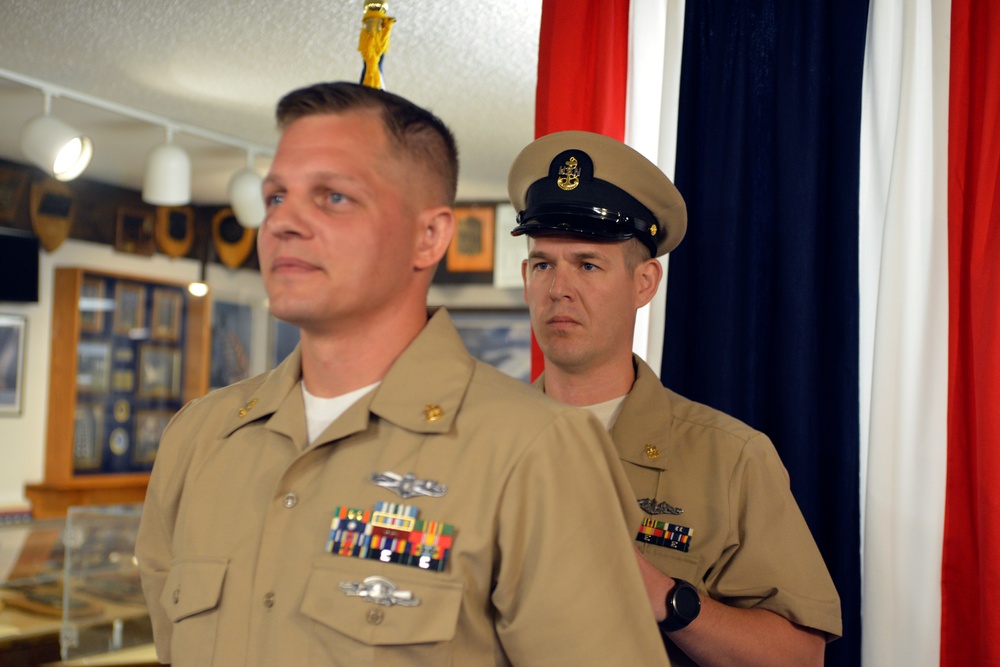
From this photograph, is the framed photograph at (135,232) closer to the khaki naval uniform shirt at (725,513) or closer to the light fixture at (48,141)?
the light fixture at (48,141)

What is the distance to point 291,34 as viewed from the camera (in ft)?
12.8

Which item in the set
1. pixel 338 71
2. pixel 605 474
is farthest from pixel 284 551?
pixel 338 71

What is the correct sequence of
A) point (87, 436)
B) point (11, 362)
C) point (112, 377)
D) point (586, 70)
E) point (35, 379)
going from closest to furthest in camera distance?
1. point (586, 70)
2. point (11, 362)
3. point (35, 379)
4. point (87, 436)
5. point (112, 377)

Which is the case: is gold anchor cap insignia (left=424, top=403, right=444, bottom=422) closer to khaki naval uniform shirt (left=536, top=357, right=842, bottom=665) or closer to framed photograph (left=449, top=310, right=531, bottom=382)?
khaki naval uniform shirt (left=536, top=357, right=842, bottom=665)

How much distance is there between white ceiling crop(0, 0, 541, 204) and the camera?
3.66 metres

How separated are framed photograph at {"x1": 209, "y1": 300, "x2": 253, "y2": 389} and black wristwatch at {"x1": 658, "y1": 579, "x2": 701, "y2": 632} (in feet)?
21.7

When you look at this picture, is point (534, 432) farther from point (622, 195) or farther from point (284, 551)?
point (622, 195)

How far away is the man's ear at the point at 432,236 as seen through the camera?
49.8 inches

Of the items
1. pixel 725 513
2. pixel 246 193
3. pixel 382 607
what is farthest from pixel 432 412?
pixel 246 193

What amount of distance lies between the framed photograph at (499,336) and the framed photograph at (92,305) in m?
2.52

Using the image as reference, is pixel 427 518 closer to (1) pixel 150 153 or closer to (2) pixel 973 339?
(2) pixel 973 339

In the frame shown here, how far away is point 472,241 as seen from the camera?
25.2 ft

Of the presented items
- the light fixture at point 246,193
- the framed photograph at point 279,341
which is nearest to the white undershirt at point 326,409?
the light fixture at point 246,193

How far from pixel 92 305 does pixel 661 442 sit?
5954mm
